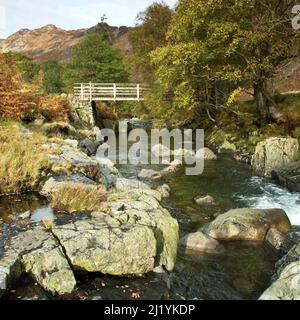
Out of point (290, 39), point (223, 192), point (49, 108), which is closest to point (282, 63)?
point (290, 39)

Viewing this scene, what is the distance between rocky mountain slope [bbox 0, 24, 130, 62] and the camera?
11938 cm

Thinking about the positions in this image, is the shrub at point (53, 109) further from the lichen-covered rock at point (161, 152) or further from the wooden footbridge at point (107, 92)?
the wooden footbridge at point (107, 92)

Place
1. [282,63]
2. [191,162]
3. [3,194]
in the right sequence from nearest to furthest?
[3,194], [191,162], [282,63]

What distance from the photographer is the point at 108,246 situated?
703 cm

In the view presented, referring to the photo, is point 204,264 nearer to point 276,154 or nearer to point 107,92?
point 276,154

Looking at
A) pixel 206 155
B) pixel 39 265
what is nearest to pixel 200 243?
pixel 39 265

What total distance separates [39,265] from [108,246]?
1.24 meters

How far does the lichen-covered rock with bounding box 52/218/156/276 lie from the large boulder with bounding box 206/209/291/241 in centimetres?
322

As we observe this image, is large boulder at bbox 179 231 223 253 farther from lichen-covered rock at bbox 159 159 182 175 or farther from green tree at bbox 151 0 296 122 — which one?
green tree at bbox 151 0 296 122

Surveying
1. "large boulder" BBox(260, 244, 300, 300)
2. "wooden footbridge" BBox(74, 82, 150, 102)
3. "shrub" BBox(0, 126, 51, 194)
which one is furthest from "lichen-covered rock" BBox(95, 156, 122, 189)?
"wooden footbridge" BBox(74, 82, 150, 102)

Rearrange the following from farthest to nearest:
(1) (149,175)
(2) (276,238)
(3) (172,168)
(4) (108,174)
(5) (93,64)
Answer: (5) (93,64)
(3) (172,168)
(1) (149,175)
(4) (108,174)
(2) (276,238)
